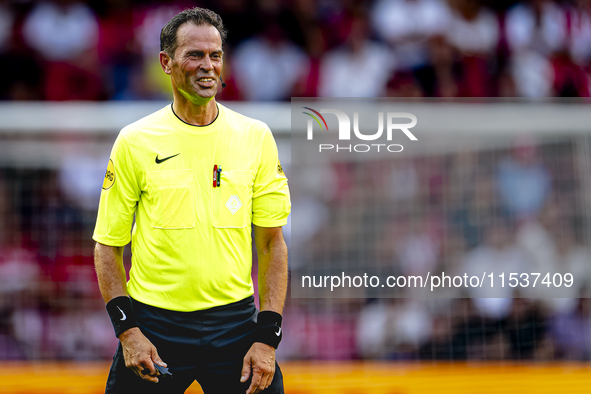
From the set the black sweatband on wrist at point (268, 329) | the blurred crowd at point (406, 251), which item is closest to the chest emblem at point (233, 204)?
the black sweatband on wrist at point (268, 329)

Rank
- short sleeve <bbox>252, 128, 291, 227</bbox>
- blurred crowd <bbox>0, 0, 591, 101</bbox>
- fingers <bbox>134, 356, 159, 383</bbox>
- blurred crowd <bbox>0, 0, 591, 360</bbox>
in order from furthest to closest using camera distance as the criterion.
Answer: blurred crowd <bbox>0, 0, 591, 101</bbox> → blurred crowd <bbox>0, 0, 591, 360</bbox> → short sleeve <bbox>252, 128, 291, 227</bbox> → fingers <bbox>134, 356, 159, 383</bbox>

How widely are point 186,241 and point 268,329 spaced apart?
0.45 m

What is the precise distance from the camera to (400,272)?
18.7 ft

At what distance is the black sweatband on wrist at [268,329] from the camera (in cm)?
240

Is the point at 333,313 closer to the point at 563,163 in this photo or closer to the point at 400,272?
the point at 400,272

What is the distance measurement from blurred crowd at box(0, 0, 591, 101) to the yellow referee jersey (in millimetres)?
4205

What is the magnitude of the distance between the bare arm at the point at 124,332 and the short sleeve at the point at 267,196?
0.55 metres

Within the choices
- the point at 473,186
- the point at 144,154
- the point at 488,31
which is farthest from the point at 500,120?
the point at 144,154

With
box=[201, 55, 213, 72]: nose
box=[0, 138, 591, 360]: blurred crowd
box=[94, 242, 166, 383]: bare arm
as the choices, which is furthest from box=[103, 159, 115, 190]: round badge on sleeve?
box=[0, 138, 591, 360]: blurred crowd

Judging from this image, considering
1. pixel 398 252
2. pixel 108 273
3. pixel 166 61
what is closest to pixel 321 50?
pixel 398 252

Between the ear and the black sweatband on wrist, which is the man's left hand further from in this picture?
the ear

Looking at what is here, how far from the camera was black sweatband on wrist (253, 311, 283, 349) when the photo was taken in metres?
2.40

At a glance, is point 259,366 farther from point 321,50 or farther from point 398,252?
point 321,50

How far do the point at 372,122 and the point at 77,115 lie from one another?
2.33 meters
